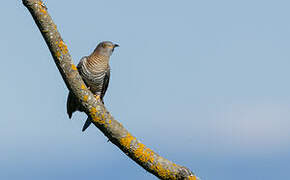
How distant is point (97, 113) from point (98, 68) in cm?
432

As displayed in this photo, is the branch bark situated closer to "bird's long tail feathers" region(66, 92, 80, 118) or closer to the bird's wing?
"bird's long tail feathers" region(66, 92, 80, 118)

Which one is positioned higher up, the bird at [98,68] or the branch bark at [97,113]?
the bird at [98,68]

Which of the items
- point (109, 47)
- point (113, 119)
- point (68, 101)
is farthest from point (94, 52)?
point (113, 119)

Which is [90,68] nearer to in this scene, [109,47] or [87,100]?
[109,47]

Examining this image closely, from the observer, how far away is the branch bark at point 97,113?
144 inches

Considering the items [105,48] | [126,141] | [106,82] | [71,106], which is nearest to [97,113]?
[126,141]

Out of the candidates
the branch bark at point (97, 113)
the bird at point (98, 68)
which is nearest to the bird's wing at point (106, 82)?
the bird at point (98, 68)

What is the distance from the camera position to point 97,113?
388 centimetres

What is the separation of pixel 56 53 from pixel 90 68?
4318mm

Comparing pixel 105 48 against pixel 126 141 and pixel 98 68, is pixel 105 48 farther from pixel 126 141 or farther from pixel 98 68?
pixel 126 141

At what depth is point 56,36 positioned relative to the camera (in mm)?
3688

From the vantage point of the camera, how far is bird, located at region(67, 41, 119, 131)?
26.0 feet

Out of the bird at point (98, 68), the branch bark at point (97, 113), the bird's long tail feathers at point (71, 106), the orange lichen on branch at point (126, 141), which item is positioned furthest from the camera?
the bird at point (98, 68)

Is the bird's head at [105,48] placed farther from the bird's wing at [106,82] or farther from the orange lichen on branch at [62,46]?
the orange lichen on branch at [62,46]
